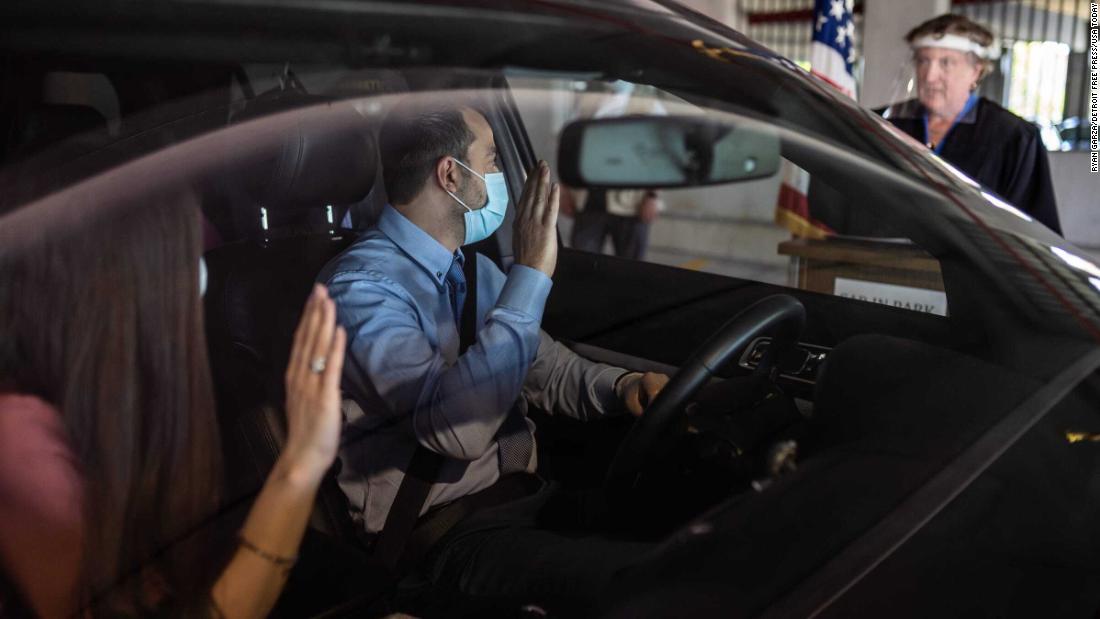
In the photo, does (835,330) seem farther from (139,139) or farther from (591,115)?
(139,139)

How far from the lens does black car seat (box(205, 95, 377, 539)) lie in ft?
3.21

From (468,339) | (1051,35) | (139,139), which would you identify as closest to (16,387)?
(139,139)

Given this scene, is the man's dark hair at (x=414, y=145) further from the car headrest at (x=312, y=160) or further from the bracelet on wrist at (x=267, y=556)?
the bracelet on wrist at (x=267, y=556)

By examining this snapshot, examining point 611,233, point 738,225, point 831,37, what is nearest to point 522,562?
point 611,233

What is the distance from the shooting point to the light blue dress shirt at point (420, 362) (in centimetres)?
103

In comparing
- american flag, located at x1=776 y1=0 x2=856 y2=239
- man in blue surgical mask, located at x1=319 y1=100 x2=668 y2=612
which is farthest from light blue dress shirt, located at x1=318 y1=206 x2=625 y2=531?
american flag, located at x1=776 y1=0 x2=856 y2=239

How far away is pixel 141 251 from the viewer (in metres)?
0.95

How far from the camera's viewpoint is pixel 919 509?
1.21 m

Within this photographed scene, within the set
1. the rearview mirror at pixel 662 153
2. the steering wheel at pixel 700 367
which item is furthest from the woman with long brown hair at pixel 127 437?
the rearview mirror at pixel 662 153

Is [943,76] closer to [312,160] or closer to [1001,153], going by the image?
[1001,153]

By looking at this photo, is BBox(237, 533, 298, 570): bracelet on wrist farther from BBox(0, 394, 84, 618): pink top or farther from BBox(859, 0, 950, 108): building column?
BBox(859, 0, 950, 108): building column

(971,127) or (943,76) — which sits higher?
(943,76)

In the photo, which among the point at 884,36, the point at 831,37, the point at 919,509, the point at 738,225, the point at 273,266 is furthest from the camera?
the point at 884,36

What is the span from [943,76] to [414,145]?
2.89 meters
